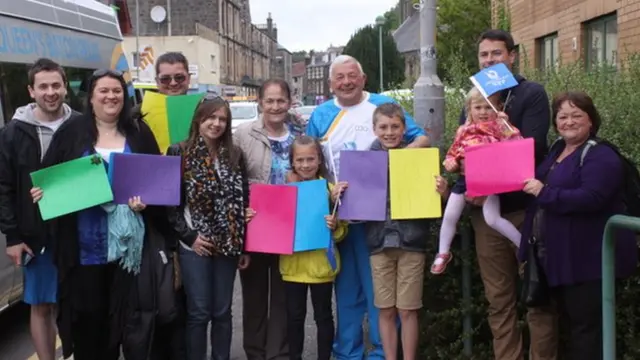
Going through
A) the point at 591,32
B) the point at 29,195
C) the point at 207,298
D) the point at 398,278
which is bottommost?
the point at 207,298

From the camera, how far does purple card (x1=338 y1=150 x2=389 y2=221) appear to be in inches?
169

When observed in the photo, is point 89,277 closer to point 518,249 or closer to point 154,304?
point 154,304

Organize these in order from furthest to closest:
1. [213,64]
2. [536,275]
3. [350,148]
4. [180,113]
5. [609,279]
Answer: [213,64]
[180,113]
[350,148]
[536,275]
[609,279]

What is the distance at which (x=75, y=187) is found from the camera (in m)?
3.91

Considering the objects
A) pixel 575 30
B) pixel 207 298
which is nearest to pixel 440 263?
pixel 207 298

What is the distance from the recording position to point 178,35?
54.3 metres

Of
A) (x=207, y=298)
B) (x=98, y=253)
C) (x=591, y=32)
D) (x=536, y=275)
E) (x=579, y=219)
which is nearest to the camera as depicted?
(x=579, y=219)

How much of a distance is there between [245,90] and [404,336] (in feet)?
224

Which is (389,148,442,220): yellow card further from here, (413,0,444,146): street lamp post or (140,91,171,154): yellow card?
(140,91,171,154): yellow card

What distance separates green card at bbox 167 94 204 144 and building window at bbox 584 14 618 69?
21.4 feet

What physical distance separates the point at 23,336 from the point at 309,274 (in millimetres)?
3164

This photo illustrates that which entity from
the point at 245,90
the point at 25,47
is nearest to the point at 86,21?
the point at 25,47

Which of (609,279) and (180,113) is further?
(180,113)

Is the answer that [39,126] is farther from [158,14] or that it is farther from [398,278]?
[158,14]
